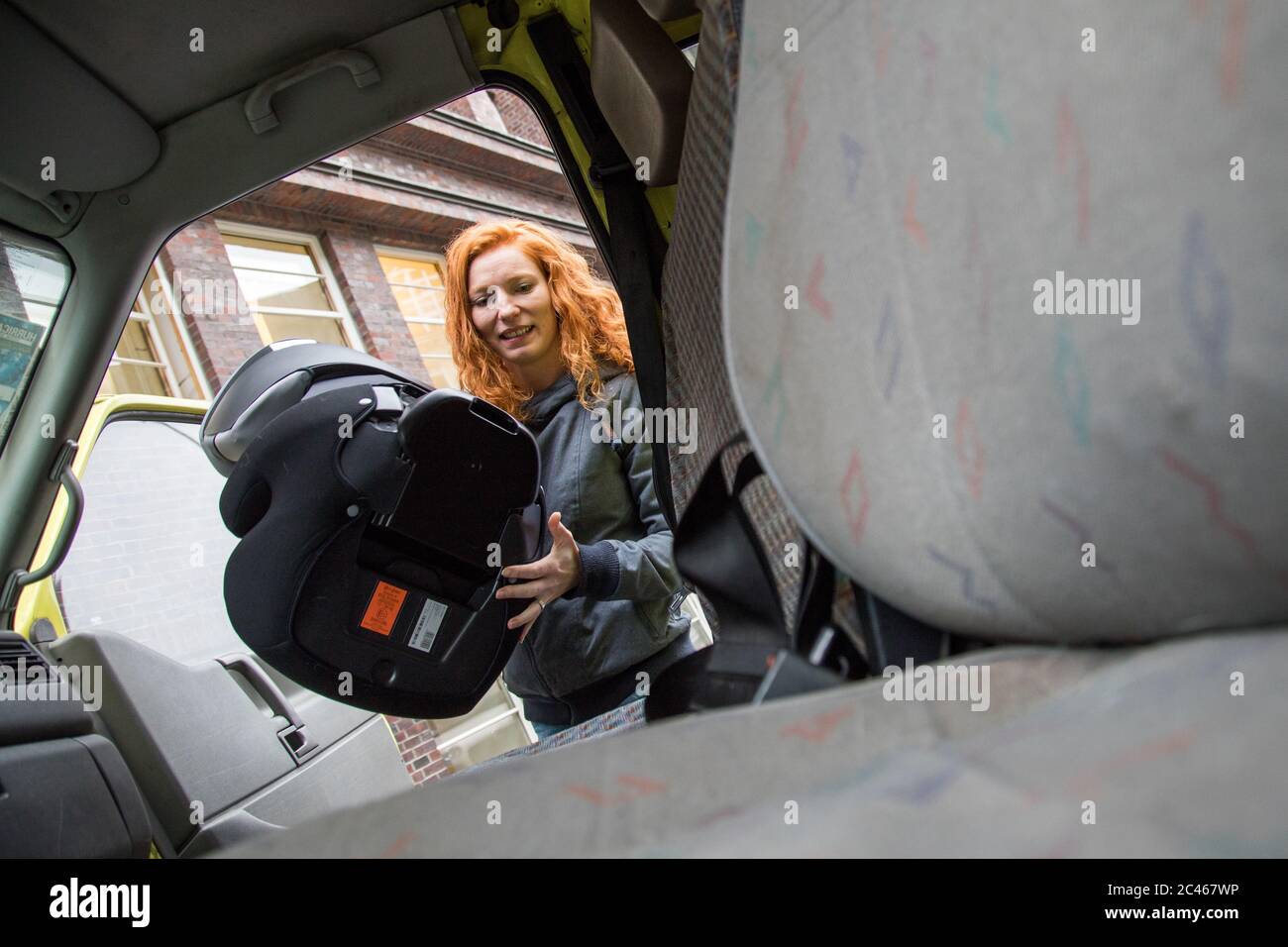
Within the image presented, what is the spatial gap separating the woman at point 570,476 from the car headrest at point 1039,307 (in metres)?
0.88

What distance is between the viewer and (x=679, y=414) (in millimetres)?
1279

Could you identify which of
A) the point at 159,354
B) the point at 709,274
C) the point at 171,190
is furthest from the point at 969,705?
the point at 159,354

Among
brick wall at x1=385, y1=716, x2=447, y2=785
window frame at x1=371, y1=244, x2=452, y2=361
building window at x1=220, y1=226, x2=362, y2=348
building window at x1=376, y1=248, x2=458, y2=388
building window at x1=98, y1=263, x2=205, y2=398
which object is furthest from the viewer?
building window at x1=376, y1=248, x2=458, y2=388

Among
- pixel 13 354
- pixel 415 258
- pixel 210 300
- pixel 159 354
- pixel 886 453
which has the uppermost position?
pixel 415 258

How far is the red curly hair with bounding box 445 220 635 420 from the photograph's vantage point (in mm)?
2002

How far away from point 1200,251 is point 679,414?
0.87 meters

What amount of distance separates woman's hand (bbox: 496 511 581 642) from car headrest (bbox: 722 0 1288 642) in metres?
0.86

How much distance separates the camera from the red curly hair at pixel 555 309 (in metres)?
2.00

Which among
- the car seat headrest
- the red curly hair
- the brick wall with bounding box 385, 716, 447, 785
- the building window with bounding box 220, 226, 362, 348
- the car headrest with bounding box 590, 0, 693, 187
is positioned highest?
the building window with bounding box 220, 226, 362, 348

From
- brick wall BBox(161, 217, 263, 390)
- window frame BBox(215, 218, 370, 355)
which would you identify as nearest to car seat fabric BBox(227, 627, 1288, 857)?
brick wall BBox(161, 217, 263, 390)

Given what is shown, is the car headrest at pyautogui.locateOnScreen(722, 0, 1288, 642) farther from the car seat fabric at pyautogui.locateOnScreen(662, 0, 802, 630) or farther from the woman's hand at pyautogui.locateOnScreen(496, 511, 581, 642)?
the woman's hand at pyautogui.locateOnScreen(496, 511, 581, 642)

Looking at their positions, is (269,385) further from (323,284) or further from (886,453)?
(323,284)

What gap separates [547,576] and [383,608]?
261mm

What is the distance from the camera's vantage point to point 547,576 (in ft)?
5.00
